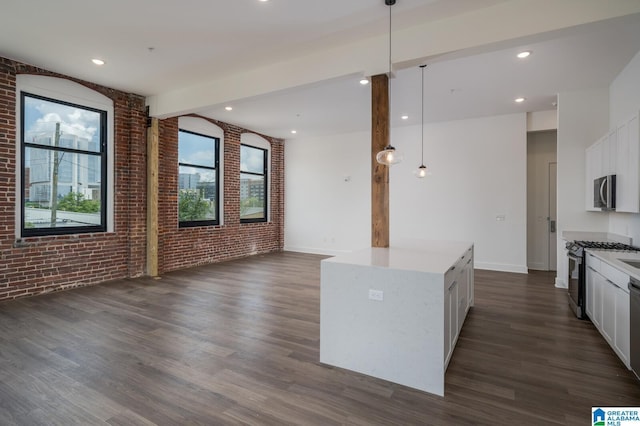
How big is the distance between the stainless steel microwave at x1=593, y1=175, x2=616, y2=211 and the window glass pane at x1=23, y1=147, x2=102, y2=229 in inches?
293

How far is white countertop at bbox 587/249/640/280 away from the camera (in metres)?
2.56

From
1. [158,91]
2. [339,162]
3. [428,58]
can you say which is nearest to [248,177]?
[339,162]

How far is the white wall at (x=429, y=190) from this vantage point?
658 cm

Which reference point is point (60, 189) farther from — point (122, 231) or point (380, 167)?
point (380, 167)

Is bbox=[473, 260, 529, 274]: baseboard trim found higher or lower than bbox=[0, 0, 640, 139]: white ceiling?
lower

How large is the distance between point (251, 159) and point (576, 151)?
6890 mm

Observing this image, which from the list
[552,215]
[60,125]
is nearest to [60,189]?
[60,125]

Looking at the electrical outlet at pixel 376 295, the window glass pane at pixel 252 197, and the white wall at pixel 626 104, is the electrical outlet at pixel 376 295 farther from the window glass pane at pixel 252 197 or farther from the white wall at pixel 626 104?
the window glass pane at pixel 252 197

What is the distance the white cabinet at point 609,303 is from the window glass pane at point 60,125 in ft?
23.2

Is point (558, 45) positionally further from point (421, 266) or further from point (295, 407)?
point (295, 407)

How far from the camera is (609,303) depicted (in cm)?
303

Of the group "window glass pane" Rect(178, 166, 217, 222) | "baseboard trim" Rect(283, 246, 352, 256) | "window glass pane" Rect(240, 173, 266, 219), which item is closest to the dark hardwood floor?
"window glass pane" Rect(178, 166, 217, 222)

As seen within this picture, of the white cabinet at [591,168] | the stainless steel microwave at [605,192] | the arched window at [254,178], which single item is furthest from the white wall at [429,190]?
the stainless steel microwave at [605,192]

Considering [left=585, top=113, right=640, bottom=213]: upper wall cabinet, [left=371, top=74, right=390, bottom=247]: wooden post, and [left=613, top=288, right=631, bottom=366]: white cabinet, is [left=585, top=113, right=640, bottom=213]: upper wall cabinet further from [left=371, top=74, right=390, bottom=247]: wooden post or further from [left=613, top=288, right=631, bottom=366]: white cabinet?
[left=371, top=74, right=390, bottom=247]: wooden post
